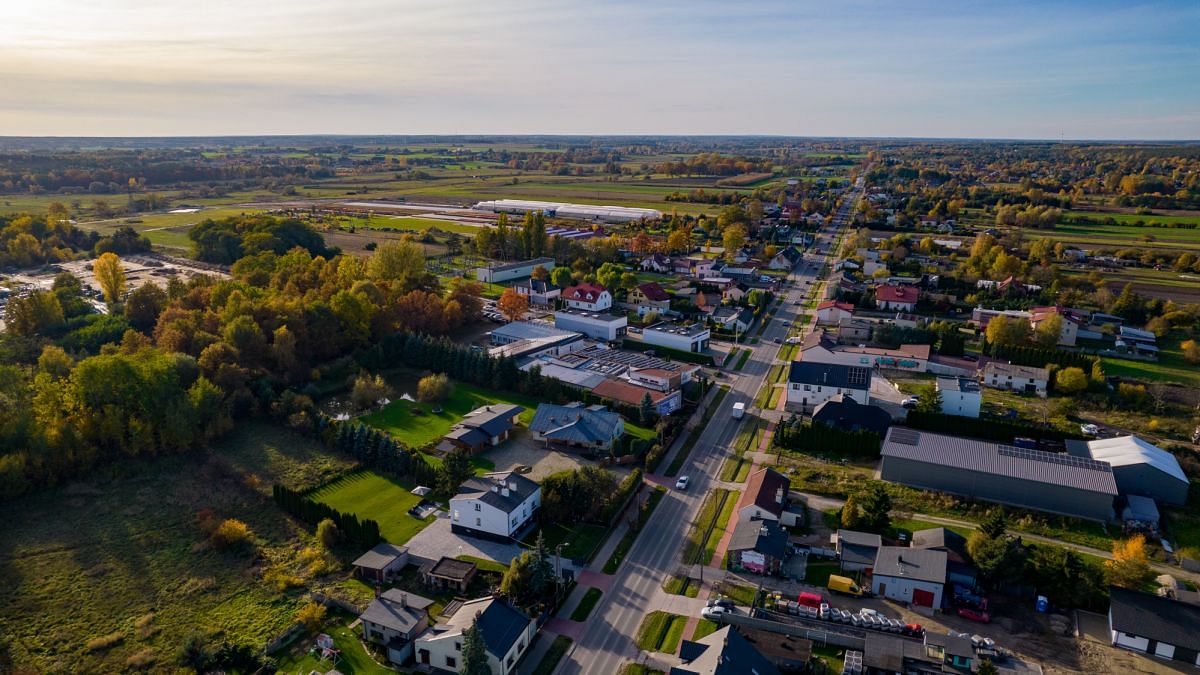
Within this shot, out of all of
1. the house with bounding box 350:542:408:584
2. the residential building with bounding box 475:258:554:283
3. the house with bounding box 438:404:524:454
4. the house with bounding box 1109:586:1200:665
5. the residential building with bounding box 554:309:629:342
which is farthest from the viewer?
the residential building with bounding box 475:258:554:283

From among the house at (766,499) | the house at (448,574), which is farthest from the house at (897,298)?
the house at (448,574)

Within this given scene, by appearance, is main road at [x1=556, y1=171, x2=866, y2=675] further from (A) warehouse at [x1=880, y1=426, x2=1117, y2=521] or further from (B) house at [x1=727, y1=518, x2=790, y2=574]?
(A) warehouse at [x1=880, y1=426, x2=1117, y2=521]

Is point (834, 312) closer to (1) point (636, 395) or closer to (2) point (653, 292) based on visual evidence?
(2) point (653, 292)

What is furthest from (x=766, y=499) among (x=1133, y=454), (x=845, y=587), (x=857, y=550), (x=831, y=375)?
Answer: (x=1133, y=454)

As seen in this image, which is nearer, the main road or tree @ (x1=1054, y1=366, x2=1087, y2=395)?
the main road

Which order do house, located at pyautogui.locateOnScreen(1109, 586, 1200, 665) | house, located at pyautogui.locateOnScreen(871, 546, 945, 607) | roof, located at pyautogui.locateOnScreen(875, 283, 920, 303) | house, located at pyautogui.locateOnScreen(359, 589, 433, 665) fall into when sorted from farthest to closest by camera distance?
roof, located at pyautogui.locateOnScreen(875, 283, 920, 303), house, located at pyautogui.locateOnScreen(871, 546, 945, 607), house, located at pyautogui.locateOnScreen(359, 589, 433, 665), house, located at pyautogui.locateOnScreen(1109, 586, 1200, 665)

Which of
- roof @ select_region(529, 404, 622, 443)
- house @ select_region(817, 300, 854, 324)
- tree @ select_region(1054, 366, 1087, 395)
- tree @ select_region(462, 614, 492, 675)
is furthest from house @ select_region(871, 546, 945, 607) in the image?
house @ select_region(817, 300, 854, 324)
